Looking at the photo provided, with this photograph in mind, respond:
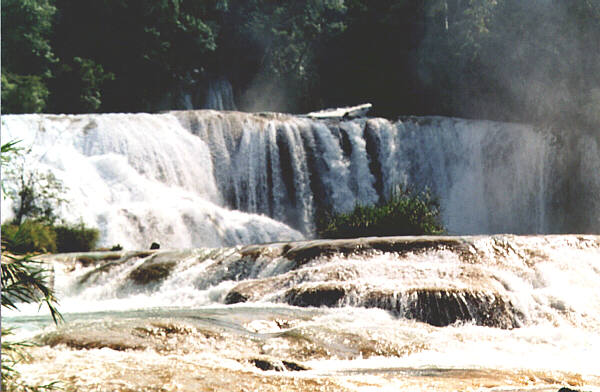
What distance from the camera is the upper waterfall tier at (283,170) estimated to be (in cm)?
2003

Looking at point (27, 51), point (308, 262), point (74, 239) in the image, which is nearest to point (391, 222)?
point (308, 262)

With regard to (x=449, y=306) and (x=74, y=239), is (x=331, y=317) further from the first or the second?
(x=74, y=239)

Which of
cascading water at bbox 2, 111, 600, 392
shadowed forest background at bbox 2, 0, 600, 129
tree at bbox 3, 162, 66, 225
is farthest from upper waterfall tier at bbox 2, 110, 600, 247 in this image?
shadowed forest background at bbox 2, 0, 600, 129

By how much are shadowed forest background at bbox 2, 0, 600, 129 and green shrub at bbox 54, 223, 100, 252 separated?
1196cm

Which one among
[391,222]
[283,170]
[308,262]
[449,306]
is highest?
[283,170]

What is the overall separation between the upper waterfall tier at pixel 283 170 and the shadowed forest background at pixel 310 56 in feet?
6.72

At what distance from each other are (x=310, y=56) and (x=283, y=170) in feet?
56.9

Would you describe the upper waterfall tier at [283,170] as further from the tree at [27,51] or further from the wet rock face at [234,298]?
the wet rock face at [234,298]

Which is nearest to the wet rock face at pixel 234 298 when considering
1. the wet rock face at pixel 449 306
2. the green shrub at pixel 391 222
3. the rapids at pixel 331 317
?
the rapids at pixel 331 317

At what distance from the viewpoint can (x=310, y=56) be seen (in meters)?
40.1

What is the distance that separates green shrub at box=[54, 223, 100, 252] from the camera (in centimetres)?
1748

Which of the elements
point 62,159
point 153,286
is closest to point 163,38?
point 62,159

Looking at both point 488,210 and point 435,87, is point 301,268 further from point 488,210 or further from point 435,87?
point 435,87

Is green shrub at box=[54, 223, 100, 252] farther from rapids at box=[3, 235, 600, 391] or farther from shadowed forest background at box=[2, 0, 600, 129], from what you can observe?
shadowed forest background at box=[2, 0, 600, 129]
